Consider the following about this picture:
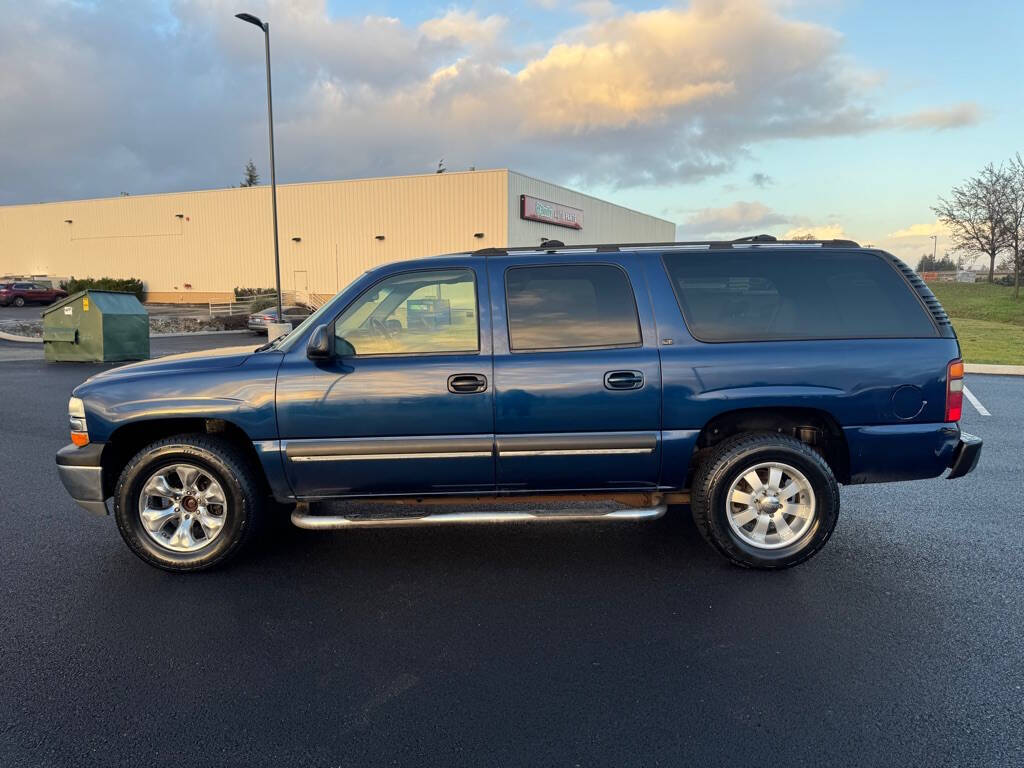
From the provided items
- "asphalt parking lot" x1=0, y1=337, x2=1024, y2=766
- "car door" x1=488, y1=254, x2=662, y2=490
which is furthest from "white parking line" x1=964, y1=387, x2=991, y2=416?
"car door" x1=488, y1=254, x2=662, y2=490

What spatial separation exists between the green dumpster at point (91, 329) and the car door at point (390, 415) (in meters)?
13.8

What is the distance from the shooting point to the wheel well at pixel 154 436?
418 cm

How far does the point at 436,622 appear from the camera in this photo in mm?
3516

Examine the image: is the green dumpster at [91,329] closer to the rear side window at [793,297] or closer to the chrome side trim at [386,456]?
the chrome side trim at [386,456]

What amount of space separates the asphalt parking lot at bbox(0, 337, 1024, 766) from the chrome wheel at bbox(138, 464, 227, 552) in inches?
9.7

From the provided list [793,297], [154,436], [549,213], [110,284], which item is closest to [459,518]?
[154,436]

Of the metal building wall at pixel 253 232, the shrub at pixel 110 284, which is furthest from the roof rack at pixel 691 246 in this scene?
the shrub at pixel 110 284

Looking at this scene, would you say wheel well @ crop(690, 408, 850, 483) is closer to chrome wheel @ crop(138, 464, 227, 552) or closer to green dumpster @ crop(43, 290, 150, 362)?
chrome wheel @ crop(138, 464, 227, 552)

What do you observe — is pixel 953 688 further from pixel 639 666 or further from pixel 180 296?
pixel 180 296

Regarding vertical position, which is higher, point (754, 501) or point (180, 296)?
point (180, 296)

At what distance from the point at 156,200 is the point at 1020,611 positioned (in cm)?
5304

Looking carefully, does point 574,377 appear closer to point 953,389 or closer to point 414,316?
point 414,316

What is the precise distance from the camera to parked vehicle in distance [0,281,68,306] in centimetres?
3944

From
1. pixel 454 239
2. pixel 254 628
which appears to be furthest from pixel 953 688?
pixel 454 239
